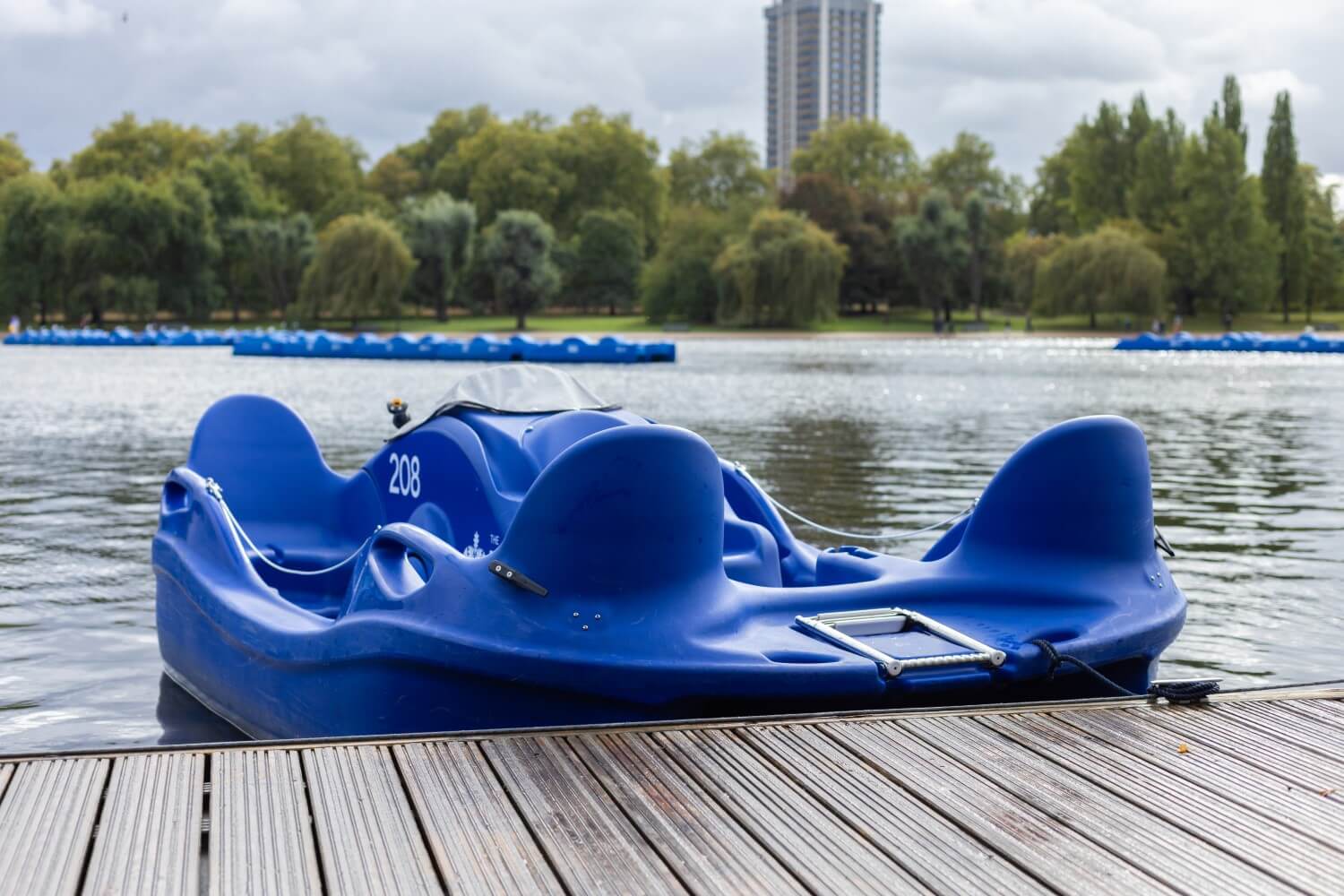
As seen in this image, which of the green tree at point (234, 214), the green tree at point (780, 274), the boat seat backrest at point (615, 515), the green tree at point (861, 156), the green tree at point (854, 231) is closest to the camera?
the boat seat backrest at point (615, 515)

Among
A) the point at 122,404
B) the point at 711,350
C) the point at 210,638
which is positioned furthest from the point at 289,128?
the point at 210,638

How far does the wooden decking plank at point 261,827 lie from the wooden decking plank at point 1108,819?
1.81 meters

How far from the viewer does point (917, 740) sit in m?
4.34


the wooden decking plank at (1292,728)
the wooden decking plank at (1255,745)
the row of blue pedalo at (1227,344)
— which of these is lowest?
the row of blue pedalo at (1227,344)

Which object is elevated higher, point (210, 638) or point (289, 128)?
point (289, 128)

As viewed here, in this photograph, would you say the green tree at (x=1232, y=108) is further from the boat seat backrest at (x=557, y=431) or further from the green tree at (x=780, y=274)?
the boat seat backrest at (x=557, y=431)

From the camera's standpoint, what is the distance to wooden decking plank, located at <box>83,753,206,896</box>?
3.25 metres

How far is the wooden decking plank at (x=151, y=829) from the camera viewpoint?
325 cm

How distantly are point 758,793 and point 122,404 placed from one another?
25.1 metres

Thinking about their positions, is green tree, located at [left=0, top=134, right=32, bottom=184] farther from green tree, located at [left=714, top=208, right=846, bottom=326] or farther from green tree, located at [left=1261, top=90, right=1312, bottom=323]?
green tree, located at [left=1261, top=90, right=1312, bottom=323]

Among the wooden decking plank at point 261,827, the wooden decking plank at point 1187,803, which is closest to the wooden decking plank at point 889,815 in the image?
the wooden decking plank at point 1187,803

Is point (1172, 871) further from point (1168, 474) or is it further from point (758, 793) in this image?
point (1168, 474)

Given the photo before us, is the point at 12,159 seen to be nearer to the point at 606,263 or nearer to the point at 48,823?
the point at 606,263

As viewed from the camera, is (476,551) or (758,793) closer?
(758,793)
